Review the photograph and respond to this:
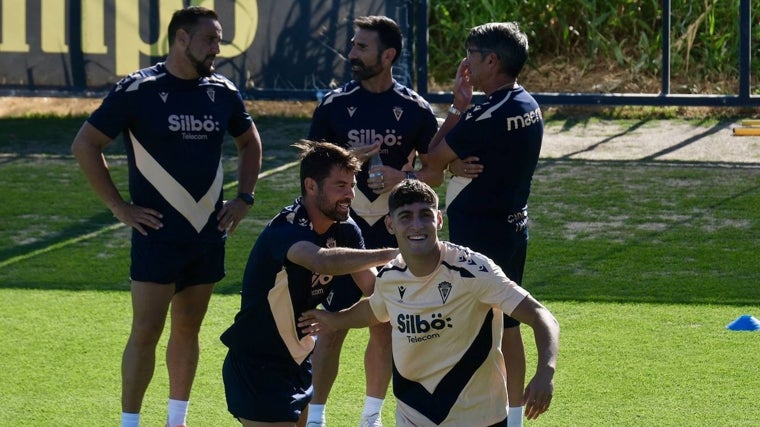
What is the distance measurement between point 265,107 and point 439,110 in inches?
77.9

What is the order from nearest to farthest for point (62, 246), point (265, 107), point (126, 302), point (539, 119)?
point (539, 119) < point (126, 302) < point (62, 246) < point (265, 107)

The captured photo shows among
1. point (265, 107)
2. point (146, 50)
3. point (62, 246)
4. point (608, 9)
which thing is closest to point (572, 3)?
point (608, 9)

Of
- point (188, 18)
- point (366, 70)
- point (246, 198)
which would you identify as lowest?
point (246, 198)

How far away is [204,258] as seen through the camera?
21.2 ft

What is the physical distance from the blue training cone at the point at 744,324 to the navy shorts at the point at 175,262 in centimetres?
336

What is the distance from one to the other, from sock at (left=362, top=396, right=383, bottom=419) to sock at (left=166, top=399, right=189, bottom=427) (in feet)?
2.82

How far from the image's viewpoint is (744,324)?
819 cm

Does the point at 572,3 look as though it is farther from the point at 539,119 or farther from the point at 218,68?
the point at 539,119

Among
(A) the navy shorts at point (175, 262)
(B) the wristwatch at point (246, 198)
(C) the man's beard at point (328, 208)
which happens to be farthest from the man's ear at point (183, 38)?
(C) the man's beard at point (328, 208)

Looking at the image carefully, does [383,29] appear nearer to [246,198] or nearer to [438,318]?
[246,198]

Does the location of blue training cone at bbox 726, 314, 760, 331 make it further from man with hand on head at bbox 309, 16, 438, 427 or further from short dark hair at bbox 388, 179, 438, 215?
short dark hair at bbox 388, 179, 438, 215

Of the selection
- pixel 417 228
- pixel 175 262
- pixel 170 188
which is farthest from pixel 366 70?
pixel 417 228

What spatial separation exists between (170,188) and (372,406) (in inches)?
55.4

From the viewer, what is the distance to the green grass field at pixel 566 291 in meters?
6.88
